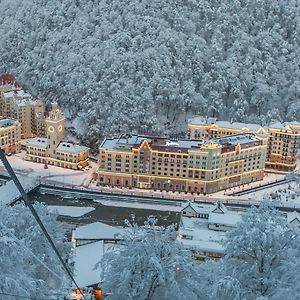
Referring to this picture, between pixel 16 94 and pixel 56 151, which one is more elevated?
pixel 16 94

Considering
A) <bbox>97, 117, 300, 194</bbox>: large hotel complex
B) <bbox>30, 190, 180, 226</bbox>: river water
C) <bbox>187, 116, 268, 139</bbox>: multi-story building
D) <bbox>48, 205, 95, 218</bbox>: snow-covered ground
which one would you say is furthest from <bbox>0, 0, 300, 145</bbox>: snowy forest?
<bbox>48, 205, 95, 218</bbox>: snow-covered ground

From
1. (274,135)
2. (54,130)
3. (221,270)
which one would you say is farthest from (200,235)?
(54,130)

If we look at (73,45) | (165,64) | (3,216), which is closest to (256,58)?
(165,64)

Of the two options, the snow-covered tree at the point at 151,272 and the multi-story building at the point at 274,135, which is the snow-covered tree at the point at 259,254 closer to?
the snow-covered tree at the point at 151,272

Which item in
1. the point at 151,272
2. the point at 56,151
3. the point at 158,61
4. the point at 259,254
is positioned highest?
the point at 158,61

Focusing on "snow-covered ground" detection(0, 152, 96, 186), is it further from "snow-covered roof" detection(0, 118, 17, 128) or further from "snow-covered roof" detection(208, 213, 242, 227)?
"snow-covered roof" detection(208, 213, 242, 227)

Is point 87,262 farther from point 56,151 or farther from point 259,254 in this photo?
point 56,151
